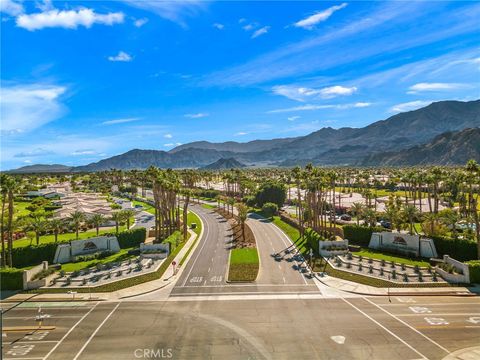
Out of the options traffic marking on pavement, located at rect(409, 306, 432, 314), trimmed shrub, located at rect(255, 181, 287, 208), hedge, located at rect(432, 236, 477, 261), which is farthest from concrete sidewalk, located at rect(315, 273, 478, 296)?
Answer: trimmed shrub, located at rect(255, 181, 287, 208)

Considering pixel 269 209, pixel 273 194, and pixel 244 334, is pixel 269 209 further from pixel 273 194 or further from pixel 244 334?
pixel 244 334

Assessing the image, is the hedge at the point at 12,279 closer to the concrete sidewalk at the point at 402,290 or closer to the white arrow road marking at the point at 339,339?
the white arrow road marking at the point at 339,339

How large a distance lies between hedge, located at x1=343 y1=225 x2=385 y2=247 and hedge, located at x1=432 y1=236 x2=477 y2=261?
39.1ft

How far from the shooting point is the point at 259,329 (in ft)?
119

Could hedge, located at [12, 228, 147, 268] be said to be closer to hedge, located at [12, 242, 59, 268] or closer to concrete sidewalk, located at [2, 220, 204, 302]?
hedge, located at [12, 242, 59, 268]

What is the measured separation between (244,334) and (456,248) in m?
43.2

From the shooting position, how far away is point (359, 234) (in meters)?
73.2

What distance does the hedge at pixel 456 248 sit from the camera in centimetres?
5716

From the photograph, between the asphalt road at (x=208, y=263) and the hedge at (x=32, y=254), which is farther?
the hedge at (x=32, y=254)

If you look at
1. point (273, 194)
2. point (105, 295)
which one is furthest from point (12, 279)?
point (273, 194)

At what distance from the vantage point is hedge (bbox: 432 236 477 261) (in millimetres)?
57156

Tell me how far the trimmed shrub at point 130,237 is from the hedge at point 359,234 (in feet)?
142

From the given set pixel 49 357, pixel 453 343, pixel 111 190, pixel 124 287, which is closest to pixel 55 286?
pixel 124 287

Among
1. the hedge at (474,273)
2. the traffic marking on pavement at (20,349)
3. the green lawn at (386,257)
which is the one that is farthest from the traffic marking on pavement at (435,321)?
the traffic marking on pavement at (20,349)
